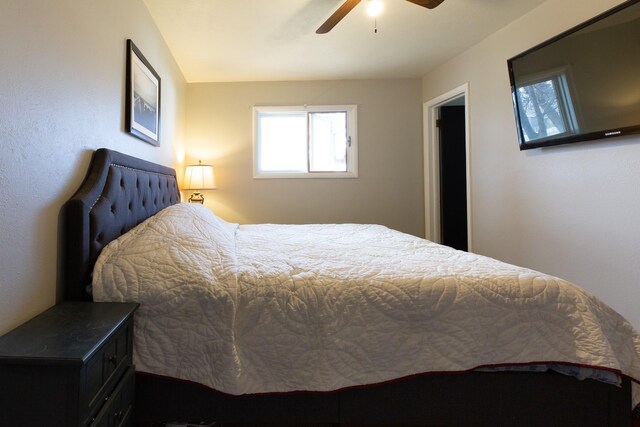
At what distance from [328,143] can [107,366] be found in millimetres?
2967

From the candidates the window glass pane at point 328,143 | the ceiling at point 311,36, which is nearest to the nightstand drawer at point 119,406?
the ceiling at point 311,36

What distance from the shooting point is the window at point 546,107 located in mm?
1757

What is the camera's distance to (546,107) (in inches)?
74.8

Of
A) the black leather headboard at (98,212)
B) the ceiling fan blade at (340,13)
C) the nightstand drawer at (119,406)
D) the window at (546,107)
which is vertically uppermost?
the ceiling fan blade at (340,13)

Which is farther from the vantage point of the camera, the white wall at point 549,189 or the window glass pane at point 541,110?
the window glass pane at point 541,110

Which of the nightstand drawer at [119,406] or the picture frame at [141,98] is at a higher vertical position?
the picture frame at [141,98]

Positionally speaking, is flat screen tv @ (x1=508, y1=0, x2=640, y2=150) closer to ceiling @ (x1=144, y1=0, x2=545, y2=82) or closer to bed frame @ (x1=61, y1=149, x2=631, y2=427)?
ceiling @ (x1=144, y1=0, x2=545, y2=82)

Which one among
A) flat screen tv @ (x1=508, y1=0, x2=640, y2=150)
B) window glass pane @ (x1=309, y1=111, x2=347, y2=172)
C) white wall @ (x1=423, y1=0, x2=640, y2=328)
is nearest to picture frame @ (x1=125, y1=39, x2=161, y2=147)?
window glass pane @ (x1=309, y1=111, x2=347, y2=172)

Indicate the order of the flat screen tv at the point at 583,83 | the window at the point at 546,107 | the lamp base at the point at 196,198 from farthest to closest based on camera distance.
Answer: the lamp base at the point at 196,198, the window at the point at 546,107, the flat screen tv at the point at 583,83

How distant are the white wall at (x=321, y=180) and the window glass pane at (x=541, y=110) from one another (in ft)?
4.36

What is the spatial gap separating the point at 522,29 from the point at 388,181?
1.74 metres

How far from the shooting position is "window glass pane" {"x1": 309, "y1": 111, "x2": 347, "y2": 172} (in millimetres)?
3352

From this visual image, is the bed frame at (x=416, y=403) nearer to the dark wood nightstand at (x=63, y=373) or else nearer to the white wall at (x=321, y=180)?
the dark wood nightstand at (x=63, y=373)

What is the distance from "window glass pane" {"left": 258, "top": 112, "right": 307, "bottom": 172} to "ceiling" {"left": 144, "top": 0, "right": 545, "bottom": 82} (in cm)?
46
